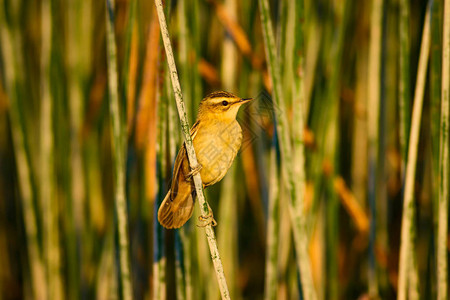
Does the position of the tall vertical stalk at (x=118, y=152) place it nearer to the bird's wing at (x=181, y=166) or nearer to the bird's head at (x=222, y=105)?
the bird's wing at (x=181, y=166)

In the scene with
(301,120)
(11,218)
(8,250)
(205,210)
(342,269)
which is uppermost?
(301,120)

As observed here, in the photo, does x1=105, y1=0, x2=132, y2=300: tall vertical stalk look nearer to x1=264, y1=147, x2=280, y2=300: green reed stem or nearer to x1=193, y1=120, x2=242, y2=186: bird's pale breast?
x1=193, y1=120, x2=242, y2=186: bird's pale breast

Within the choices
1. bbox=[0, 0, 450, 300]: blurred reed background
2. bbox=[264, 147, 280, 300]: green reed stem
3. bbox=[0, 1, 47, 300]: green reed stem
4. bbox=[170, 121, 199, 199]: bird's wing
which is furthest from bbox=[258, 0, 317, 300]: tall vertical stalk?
bbox=[0, 1, 47, 300]: green reed stem

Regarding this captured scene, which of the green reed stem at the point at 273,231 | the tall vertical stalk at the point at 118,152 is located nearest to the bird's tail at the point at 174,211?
the tall vertical stalk at the point at 118,152

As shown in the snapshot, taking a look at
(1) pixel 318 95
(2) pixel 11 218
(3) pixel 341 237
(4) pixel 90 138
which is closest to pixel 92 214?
(4) pixel 90 138

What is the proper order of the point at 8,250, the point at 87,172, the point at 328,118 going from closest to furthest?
the point at 328,118 → the point at 87,172 → the point at 8,250

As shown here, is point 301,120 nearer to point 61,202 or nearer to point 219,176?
point 219,176

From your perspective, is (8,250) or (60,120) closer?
(60,120)
